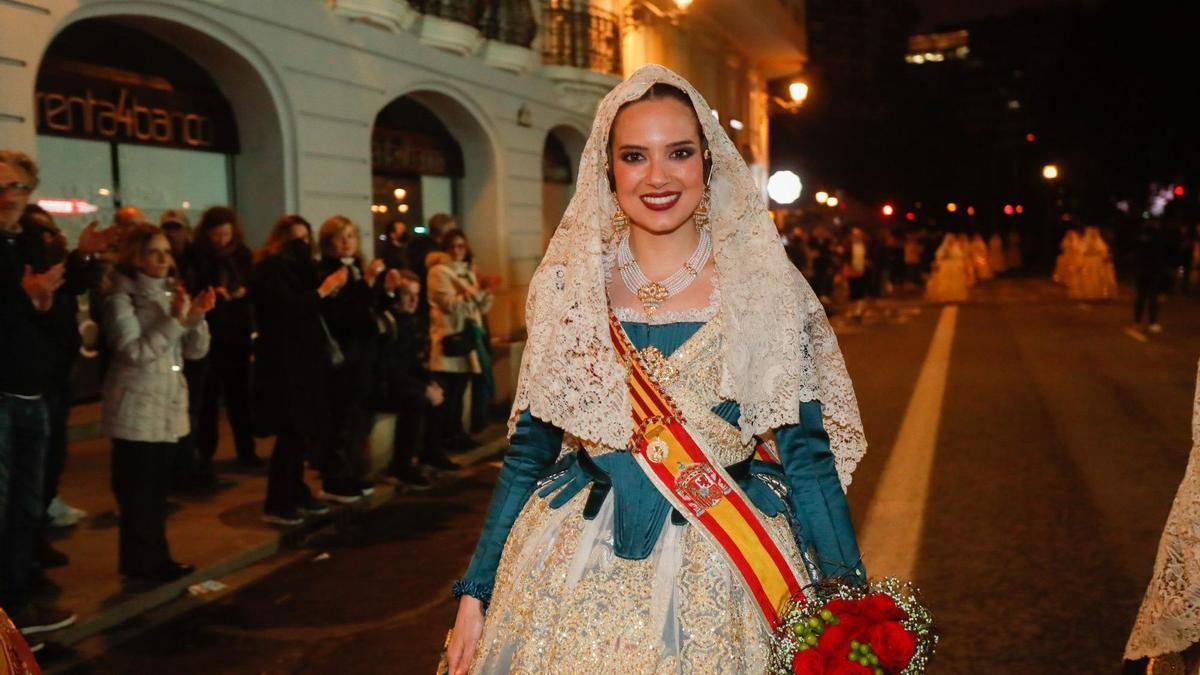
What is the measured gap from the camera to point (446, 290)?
348 inches

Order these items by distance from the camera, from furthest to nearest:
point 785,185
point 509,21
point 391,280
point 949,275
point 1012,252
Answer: point 1012,252
point 949,275
point 785,185
point 509,21
point 391,280

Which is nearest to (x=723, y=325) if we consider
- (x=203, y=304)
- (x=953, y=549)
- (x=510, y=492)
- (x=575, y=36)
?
(x=510, y=492)

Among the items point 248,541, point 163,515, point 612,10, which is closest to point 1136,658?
point 163,515

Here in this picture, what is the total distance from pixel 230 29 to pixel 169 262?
6178mm

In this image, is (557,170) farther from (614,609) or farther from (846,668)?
(846,668)

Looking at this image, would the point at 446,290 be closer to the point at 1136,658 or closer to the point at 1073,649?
the point at 1073,649

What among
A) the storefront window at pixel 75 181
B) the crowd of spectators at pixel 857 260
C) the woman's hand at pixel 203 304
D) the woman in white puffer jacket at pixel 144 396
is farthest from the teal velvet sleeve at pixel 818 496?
the crowd of spectators at pixel 857 260

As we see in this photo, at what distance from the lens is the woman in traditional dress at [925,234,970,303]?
91.0 feet

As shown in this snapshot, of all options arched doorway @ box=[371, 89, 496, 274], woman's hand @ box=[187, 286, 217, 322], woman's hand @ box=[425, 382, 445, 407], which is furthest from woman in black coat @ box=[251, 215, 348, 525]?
arched doorway @ box=[371, 89, 496, 274]

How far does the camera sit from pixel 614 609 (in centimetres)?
233

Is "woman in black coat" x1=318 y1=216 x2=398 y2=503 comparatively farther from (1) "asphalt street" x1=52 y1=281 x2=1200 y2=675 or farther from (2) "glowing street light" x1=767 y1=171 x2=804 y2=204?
(2) "glowing street light" x1=767 y1=171 x2=804 y2=204

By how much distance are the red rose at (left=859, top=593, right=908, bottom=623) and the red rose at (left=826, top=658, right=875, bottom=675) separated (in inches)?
3.8

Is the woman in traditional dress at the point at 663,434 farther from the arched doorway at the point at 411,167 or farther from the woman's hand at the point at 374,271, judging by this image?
the arched doorway at the point at 411,167

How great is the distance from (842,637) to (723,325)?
0.75m
